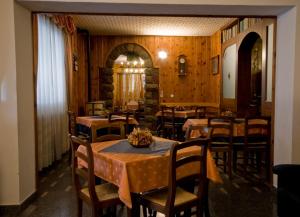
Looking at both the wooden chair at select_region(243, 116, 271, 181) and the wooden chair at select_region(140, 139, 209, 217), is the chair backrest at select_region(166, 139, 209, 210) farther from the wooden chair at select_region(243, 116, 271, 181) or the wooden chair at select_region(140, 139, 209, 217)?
the wooden chair at select_region(243, 116, 271, 181)

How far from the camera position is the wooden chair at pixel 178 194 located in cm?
205

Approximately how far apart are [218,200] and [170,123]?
11.1ft

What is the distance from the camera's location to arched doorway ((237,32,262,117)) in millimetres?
6035

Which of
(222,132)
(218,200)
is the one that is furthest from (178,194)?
(222,132)

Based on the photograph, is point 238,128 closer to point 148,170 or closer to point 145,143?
point 145,143

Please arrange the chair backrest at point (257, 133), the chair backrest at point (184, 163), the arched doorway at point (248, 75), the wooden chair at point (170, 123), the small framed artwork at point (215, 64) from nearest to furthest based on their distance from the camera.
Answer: the chair backrest at point (184, 163) < the chair backrest at point (257, 133) < the arched doorway at point (248, 75) < the wooden chair at point (170, 123) < the small framed artwork at point (215, 64)

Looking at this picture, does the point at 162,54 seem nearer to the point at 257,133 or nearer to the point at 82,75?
the point at 82,75

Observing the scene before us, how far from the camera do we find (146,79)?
8.52 metres

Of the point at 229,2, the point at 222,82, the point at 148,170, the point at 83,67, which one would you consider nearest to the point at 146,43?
the point at 83,67

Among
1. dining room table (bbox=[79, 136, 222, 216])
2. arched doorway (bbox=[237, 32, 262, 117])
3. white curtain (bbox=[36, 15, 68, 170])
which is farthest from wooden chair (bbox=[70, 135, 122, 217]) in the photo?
arched doorway (bbox=[237, 32, 262, 117])

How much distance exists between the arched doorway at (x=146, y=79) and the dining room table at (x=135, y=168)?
593 cm

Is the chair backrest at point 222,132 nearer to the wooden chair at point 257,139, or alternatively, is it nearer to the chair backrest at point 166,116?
the wooden chair at point 257,139

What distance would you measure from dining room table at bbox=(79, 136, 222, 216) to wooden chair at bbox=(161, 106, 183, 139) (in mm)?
3894

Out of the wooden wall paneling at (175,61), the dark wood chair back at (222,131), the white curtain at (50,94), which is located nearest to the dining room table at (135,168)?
the dark wood chair back at (222,131)
